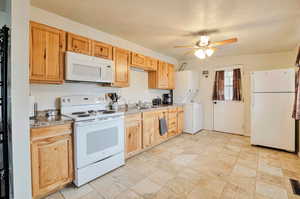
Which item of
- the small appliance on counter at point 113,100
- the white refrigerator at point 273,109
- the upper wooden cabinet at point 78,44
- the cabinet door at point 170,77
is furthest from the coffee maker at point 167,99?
the upper wooden cabinet at point 78,44

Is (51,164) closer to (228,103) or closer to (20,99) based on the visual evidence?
(20,99)

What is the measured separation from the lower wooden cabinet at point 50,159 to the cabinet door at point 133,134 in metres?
1.02

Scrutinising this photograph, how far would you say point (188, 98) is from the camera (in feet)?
15.8

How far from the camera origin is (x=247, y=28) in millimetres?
2684

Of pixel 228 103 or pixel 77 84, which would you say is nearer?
pixel 77 84

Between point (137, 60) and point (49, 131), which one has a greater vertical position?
point (137, 60)

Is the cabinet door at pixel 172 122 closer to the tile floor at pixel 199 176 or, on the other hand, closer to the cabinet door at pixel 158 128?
the cabinet door at pixel 158 128

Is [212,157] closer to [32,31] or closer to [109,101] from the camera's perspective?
[109,101]

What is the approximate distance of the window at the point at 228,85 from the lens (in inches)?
183

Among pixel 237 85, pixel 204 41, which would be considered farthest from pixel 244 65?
pixel 204 41

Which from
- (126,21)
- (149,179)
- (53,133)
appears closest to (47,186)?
(53,133)

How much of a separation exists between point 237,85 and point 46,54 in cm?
475

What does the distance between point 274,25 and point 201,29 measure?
1190mm

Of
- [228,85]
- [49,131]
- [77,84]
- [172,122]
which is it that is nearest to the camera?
[49,131]
